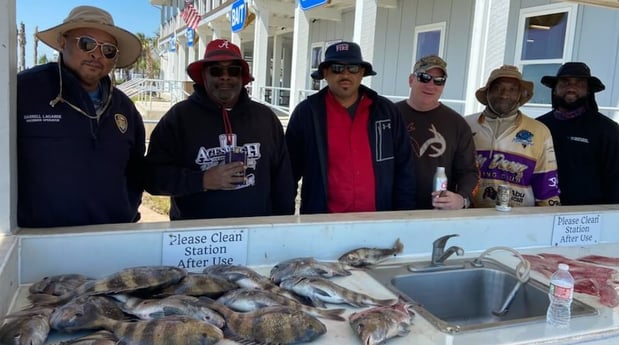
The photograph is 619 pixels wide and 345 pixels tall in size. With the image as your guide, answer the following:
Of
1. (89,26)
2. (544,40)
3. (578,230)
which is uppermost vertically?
(544,40)

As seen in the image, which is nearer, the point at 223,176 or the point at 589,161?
the point at 223,176

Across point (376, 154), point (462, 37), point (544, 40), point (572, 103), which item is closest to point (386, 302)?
point (376, 154)

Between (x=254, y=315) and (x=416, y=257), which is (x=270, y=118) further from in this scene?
(x=254, y=315)

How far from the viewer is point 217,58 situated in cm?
266

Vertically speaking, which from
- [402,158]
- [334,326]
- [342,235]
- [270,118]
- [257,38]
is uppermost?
[257,38]

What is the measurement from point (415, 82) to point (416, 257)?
4.58 feet

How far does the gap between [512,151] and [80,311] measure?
263 centimetres

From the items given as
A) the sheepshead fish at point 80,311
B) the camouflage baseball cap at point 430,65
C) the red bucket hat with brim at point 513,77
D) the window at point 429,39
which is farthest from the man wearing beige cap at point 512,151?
the window at point 429,39

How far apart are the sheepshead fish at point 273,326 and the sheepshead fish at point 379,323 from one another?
4.5 inches

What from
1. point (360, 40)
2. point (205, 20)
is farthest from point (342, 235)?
point (205, 20)

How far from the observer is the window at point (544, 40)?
6.23 m

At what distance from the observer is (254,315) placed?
1467mm

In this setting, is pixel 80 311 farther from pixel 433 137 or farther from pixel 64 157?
pixel 433 137

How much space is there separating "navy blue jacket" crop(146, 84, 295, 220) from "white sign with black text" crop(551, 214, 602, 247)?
158 cm
